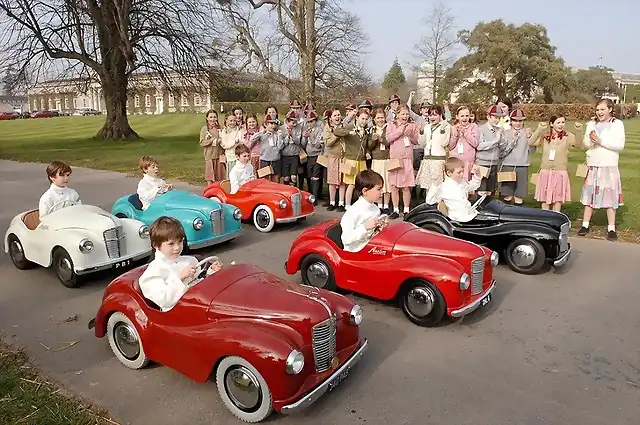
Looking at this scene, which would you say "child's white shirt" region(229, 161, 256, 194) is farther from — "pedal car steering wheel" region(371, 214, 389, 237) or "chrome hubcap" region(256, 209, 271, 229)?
→ "pedal car steering wheel" region(371, 214, 389, 237)

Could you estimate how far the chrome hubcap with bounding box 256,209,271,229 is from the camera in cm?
885

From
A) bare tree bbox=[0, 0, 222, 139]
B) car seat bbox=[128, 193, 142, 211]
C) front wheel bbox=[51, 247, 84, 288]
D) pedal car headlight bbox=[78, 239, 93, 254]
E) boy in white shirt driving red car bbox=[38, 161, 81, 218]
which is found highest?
bare tree bbox=[0, 0, 222, 139]

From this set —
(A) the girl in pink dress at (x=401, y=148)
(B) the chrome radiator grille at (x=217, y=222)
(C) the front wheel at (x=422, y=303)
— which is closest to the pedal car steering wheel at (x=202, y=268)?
(C) the front wheel at (x=422, y=303)

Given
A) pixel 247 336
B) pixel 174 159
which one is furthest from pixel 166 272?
pixel 174 159

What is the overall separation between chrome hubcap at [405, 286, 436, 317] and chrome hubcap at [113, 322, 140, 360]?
2557mm

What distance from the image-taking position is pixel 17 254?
22.1 feet

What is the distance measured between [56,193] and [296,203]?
3679 millimetres

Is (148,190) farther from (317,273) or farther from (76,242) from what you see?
(317,273)

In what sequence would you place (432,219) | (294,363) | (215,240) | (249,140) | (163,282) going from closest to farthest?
(294,363), (163,282), (432,219), (215,240), (249,140)

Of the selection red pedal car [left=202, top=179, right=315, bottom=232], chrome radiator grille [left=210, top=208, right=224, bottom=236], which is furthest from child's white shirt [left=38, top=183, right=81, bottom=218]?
red pedal car [left=202, top=179, right=315, bottom=232]

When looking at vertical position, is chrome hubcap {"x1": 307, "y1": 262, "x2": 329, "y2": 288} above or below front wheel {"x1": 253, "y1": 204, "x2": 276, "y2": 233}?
below

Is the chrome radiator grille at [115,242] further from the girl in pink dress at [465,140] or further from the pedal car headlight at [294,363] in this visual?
the girl in pink dress at [465,140]

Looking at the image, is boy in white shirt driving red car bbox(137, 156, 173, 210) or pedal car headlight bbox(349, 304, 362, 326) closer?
pedal car headlight bbox(349, 304, 362, 326)

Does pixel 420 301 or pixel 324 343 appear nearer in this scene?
pixel 324 343
